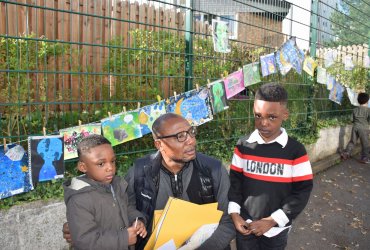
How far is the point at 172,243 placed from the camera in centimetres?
204

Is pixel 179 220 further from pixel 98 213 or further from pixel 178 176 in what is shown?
pixel 98 213

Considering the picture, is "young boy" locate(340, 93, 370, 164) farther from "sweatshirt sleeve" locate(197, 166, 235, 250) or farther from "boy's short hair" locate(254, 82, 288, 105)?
"sweatshirt sleeve" locate(197, 166, 235, 250)

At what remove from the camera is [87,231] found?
6.41ft

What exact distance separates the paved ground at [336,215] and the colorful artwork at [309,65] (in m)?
2.04

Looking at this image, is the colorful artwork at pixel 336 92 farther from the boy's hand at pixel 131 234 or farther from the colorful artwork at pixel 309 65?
the boy's hand at pixel 131 234

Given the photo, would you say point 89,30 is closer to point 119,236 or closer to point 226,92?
point 226,92

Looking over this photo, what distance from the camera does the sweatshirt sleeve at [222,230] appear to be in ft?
7.00

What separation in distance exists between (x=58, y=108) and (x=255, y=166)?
273 cm

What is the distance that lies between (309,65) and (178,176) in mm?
5354

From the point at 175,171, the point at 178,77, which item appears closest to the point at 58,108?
the point at 178,77

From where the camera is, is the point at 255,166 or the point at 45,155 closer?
the point at 255,166

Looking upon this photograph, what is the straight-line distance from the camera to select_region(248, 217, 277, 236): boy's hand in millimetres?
2461

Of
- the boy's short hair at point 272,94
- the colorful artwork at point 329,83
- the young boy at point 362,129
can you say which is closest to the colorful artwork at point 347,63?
the young boy at point 362,129

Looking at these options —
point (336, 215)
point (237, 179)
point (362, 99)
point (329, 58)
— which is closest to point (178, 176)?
point (237, 179)
